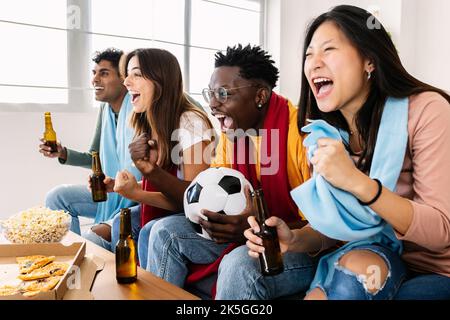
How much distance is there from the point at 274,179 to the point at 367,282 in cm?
50

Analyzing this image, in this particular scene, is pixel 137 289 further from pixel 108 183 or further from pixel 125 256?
pixel 108 183

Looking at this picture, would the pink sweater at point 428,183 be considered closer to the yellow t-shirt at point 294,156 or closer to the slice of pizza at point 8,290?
the yellow t-shirt at point 294,156

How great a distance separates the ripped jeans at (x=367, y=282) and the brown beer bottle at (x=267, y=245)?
11cm

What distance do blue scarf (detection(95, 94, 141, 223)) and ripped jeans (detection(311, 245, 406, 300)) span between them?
46.5 inches

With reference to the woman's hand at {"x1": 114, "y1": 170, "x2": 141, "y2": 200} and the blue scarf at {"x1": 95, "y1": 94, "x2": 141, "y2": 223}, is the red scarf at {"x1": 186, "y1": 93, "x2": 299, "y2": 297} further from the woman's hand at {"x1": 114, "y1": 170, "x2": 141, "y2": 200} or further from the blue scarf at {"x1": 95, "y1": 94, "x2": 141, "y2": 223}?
the blue scarf at {"x1": 95, "y1": 94, "x2": 141, "y2": 223}

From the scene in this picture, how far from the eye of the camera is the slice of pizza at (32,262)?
1032mm

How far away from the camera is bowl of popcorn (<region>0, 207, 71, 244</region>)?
3.95ft

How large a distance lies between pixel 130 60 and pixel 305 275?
1170 millimetres

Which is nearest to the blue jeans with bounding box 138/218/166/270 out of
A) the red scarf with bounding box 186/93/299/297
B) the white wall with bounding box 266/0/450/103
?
the red scarf with bounding box 186/93/299/297

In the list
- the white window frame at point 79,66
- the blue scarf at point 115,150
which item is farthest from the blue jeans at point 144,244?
the white window frame at point 79,66

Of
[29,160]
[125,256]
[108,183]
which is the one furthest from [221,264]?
[29,160]

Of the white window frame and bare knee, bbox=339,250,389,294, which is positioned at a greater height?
the white window frame

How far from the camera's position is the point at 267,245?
37.8 inches
